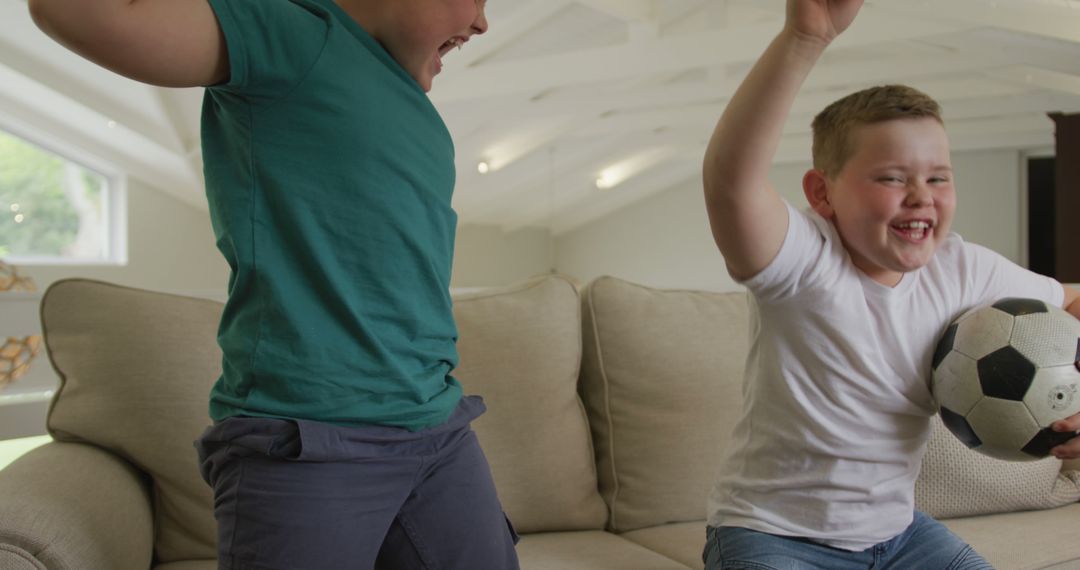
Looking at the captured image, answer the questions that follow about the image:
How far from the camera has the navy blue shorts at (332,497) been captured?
95 centimetres

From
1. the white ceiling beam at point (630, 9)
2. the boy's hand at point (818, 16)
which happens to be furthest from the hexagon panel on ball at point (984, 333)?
the white ceiling beam at point (630, 9)

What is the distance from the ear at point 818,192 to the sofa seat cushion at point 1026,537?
737 mm

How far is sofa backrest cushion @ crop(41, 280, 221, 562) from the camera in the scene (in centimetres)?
159

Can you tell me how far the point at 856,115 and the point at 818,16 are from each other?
1.08 feet

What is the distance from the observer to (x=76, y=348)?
1638 millimetres

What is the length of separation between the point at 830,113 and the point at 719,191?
→ 0.37 metres

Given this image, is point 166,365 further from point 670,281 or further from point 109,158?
point 670,281

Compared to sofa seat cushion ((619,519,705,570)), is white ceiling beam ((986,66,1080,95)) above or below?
above

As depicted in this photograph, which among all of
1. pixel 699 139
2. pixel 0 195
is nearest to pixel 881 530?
pixel 0 195

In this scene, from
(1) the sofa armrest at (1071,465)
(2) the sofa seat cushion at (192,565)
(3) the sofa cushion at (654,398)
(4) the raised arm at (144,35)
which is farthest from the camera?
(1) the sofa armrest at (1071,465)

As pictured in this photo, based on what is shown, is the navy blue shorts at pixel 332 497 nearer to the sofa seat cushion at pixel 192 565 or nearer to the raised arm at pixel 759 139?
the raised arm at pixel 759 139

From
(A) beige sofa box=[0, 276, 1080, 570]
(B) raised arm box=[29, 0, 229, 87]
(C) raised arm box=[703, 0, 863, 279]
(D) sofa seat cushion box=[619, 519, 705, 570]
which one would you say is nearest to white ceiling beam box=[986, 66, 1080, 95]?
(A) beige sofa box=[0, 276, 1080, 570]

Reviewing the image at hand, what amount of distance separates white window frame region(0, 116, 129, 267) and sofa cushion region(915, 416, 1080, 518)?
772cm

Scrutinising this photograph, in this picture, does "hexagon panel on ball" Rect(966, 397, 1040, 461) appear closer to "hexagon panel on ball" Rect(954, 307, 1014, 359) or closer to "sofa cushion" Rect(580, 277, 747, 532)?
"hexagon panel on ball" Rect(954, 307, 1014, 359)
